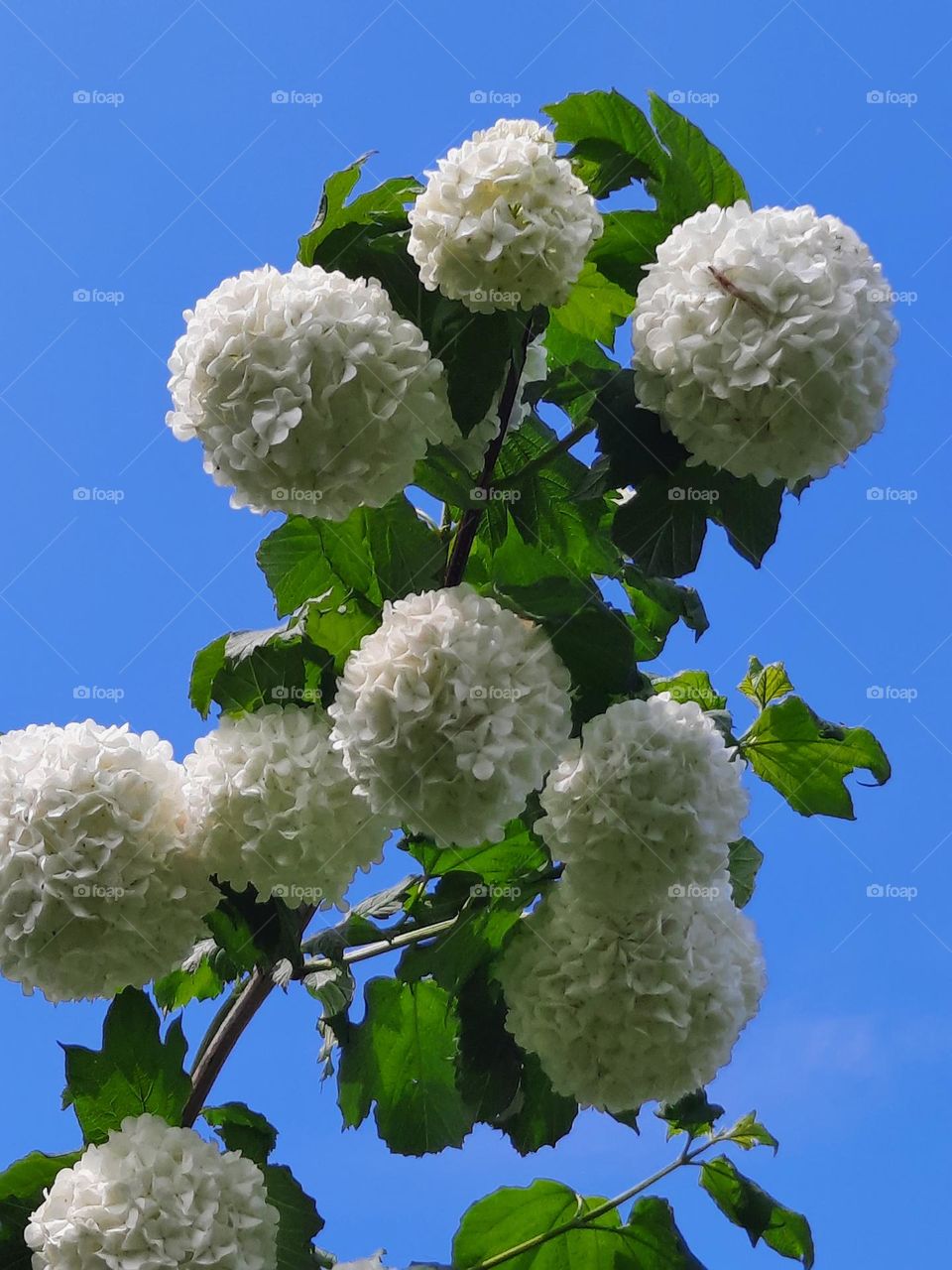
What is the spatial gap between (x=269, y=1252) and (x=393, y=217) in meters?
1.02

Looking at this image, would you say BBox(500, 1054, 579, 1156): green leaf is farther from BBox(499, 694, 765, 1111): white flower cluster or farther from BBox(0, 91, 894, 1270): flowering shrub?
BBox(499, 694, 765, 1111): white flower cluster

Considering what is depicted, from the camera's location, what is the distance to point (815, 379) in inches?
49.7

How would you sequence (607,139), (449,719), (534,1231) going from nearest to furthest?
1. (449,719)
2. (607,139)
3. (534,1231)

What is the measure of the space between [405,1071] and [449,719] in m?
0.61

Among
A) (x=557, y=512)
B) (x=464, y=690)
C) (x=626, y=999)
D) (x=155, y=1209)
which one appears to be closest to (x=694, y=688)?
(x=557, y=512)

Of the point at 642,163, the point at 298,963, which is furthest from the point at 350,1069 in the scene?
the point at 642,163

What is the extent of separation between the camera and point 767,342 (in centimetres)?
125

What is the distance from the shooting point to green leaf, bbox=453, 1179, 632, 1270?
1.66 meters

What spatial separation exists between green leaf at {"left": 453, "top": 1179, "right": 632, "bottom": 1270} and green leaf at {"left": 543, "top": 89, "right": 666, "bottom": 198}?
1128 millimetres

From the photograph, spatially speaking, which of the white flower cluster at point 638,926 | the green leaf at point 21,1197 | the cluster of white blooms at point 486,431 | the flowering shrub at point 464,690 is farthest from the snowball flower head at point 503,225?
the green leaf at point 21,1197

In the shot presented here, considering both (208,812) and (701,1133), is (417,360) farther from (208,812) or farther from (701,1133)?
(701,1133)

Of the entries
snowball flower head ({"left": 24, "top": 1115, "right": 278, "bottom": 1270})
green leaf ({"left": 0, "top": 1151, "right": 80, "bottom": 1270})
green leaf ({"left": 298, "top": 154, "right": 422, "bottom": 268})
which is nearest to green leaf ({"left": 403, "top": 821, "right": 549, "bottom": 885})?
snowball flower head ({"left": 24, "top": 1115, "right": 278, "bottom": 1270})

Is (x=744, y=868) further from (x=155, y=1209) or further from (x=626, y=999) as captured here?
(x=155, y=1209)

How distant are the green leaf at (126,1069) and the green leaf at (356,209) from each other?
0.78 metres
